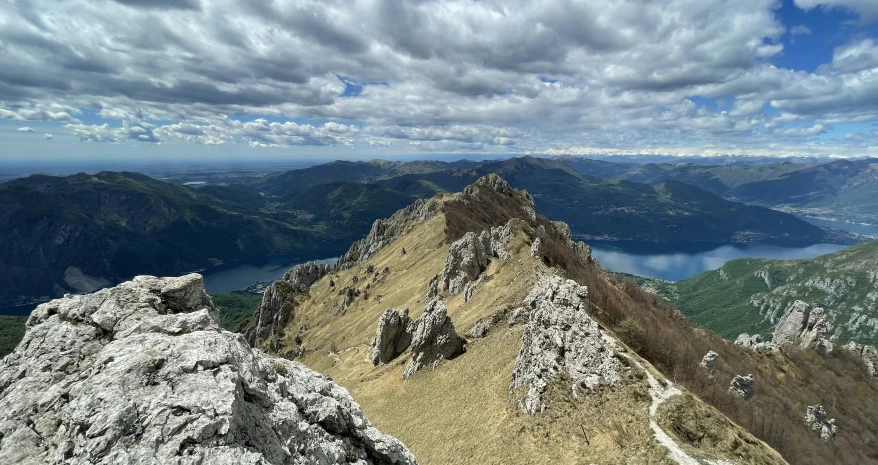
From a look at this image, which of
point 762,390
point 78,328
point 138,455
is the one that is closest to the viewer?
point 138,455

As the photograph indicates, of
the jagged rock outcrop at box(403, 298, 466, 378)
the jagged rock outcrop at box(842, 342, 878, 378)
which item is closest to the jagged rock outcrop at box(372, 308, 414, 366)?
the jagged rock outcrop at box(403, 298, 466, 378)

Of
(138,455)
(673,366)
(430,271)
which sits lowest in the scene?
(430,271)

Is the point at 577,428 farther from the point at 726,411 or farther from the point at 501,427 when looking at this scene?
the point at 726,411

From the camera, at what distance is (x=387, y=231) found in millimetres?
189250

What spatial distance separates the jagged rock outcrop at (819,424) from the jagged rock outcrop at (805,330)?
4497 centimetres

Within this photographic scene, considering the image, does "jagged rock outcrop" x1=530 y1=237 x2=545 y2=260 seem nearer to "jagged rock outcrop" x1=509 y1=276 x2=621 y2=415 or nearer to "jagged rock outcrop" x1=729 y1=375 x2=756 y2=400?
"jagged rock outcrop" x1=509 y1=276 x2=621 y2=415

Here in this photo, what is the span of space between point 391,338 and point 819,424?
77903mm

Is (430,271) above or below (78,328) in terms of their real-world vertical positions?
below

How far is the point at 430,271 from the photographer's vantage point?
4429 inches

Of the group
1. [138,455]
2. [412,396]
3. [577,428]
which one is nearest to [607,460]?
[577,428]

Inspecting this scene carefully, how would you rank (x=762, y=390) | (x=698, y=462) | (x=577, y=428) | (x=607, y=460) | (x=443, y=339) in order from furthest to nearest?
(x=762, y=390)
(x=443, y=339)
(x=577, y=428)
(x=607, y=460)
(x=698, y=462)

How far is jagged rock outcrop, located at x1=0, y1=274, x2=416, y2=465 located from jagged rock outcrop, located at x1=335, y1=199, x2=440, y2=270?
488 feet

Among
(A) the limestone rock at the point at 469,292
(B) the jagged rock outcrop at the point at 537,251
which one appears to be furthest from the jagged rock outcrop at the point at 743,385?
(A) the limestone rock at the point at 469,292

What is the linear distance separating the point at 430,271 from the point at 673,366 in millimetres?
72978
